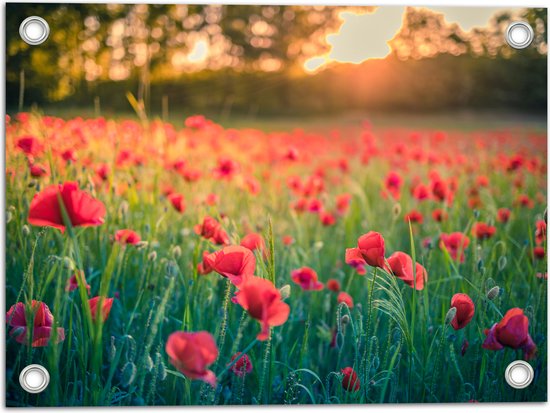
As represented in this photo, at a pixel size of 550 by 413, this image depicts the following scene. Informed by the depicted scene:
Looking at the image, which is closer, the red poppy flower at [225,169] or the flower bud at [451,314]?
the flower bud at [451,314]

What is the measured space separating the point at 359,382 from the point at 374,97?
1.12 m

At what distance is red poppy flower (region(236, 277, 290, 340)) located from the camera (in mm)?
800

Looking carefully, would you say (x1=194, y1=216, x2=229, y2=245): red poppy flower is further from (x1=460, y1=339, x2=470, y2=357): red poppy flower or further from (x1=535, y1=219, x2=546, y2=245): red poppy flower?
(x1=535, y1=219, x2=546, y2=245): red poppy flower

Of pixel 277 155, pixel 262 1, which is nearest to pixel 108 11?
pixel 262 1

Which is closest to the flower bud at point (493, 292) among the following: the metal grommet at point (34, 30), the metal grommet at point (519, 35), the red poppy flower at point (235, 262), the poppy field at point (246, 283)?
the poppy field at point (246, 283)

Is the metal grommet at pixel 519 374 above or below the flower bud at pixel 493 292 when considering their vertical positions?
below

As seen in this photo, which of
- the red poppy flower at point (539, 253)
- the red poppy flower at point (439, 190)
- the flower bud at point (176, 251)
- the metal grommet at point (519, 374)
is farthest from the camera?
the red poppy flower at point (439, 190)

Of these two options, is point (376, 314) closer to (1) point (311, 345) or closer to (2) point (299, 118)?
(1) point (311, 345)

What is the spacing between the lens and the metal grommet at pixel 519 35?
156 cm

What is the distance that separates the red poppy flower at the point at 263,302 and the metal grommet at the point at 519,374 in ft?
2.75

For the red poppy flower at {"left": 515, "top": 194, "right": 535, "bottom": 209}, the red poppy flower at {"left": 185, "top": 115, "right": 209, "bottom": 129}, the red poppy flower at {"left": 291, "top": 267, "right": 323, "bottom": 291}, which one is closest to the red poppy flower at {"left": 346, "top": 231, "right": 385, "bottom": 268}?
the red poppy flower at {"left": 291, "top": 267, "right": 323, "bottom": 291}

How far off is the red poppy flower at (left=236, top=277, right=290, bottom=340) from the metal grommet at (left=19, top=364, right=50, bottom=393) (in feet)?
2.10

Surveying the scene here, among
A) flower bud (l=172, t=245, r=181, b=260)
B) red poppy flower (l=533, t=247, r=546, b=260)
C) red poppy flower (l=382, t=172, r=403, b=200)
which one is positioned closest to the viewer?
flower bud (l=172, t=245, r=181, b=260)

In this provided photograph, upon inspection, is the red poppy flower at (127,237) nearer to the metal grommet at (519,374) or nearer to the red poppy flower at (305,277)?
the red poppy flower at (305,277)
